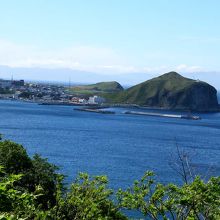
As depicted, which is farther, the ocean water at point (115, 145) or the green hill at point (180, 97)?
the green hill at point (180, 97)

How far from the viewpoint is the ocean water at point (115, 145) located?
5384cm

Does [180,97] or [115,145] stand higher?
[180,97]

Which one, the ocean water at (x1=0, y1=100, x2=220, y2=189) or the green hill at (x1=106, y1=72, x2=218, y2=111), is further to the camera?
the green hill at (x1=106, y1=72, x2=218, y2=111)

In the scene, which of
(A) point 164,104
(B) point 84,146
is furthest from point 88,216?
(A) point 164,104

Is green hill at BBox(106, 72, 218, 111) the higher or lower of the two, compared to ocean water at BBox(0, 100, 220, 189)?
higher

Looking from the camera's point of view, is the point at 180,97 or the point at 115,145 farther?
the point at 180,97

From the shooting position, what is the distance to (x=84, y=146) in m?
73.1

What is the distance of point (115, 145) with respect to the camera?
7688 cm

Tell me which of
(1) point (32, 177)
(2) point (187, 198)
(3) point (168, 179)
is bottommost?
(3) point (168, 179)

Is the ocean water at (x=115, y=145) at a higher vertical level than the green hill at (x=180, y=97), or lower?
lower

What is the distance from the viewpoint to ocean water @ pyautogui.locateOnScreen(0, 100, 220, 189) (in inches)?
2120

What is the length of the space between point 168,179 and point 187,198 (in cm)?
3866

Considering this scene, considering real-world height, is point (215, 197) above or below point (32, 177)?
above

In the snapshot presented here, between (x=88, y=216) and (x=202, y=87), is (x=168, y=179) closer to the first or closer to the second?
(x=88, y=216)
